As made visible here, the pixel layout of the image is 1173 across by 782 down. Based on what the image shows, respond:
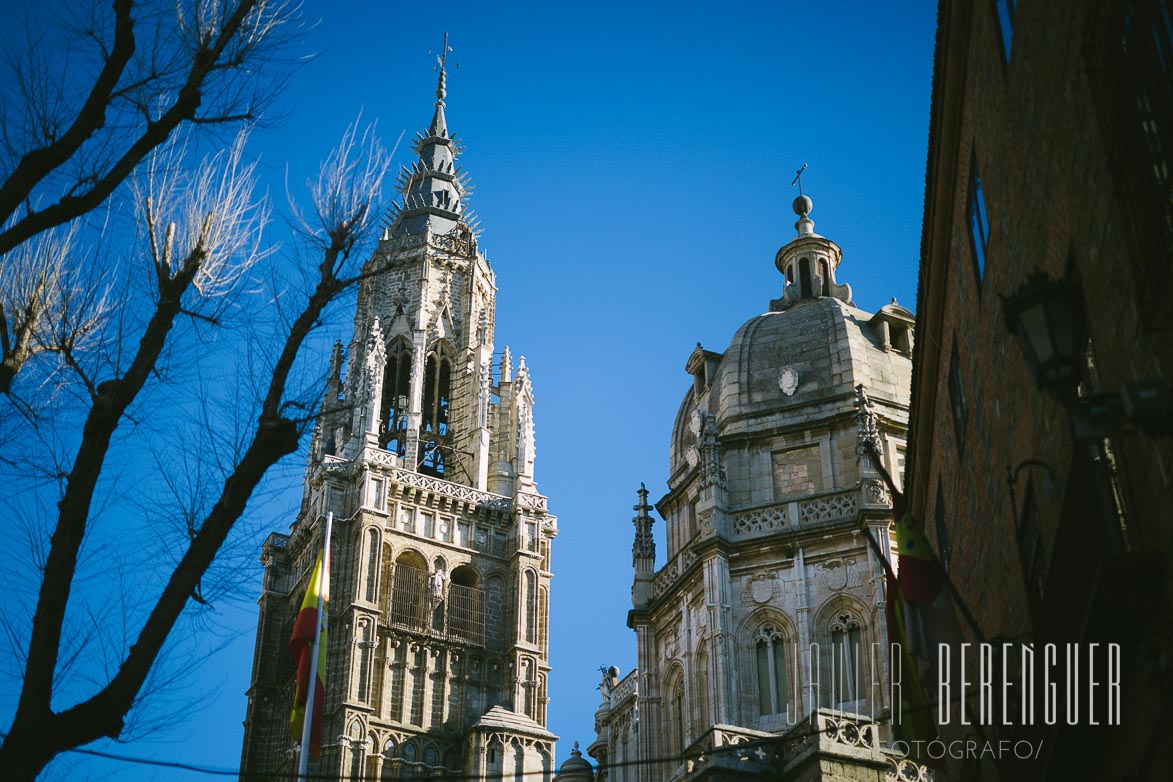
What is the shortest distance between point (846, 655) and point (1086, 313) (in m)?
22.7

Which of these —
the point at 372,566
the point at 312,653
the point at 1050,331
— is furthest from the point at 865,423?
the point at 372,566

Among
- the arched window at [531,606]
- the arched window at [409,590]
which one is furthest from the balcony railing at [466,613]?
the arched window at [531,606]

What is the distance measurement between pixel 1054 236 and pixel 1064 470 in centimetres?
203

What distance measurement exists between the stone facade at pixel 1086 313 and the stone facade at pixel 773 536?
13.7 meters

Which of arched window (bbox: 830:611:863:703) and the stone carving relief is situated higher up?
the stone carving relief

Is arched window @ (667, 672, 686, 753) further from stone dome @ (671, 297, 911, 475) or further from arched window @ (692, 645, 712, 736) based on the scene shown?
stone dome @ (671, 297, 911, 475)

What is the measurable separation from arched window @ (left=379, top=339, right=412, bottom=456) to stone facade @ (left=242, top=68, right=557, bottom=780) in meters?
0.08

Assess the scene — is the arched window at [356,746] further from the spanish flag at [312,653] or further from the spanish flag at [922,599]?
the spanish flag at [922,599]

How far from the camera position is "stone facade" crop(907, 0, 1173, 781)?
30.5 feet

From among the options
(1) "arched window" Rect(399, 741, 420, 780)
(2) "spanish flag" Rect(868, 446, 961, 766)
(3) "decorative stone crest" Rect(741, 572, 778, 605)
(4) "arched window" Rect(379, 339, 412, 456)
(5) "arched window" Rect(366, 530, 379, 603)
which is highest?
(4) "arched window" Rect(379, 339, 412, 456)

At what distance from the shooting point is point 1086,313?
11.1m

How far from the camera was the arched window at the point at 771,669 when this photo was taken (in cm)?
3247

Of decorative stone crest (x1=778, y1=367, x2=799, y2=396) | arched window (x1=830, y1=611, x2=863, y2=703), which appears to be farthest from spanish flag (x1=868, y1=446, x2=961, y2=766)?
decorative stone crest (x1=778, y1=367, x2=799, y2=396)

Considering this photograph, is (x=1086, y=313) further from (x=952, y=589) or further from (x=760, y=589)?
(x=760, y=589)
